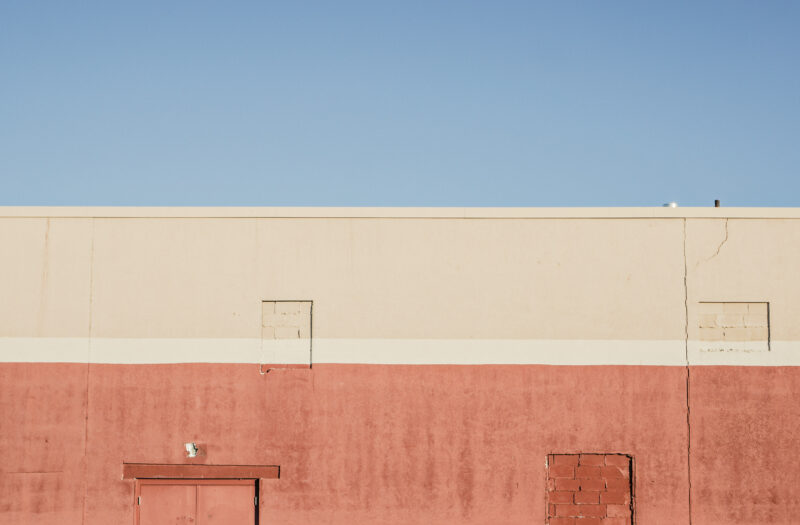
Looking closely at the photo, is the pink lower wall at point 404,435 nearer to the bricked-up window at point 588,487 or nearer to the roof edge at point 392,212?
the bricked-up window at point 588,487

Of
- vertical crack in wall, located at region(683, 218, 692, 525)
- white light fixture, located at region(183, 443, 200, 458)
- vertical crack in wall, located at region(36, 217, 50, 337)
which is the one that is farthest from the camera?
vertical crack in wall, located at region(36, 217, 50, 337)

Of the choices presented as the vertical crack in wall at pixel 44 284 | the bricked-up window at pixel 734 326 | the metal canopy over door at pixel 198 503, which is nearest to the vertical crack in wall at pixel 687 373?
the bricked-up window at pixel 734 326

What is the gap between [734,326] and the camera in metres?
14.0

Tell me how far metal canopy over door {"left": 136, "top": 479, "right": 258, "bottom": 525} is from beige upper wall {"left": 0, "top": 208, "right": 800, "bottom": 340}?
232 centimetres

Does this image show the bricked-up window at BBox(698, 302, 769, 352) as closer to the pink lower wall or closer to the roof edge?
the pink lower wall

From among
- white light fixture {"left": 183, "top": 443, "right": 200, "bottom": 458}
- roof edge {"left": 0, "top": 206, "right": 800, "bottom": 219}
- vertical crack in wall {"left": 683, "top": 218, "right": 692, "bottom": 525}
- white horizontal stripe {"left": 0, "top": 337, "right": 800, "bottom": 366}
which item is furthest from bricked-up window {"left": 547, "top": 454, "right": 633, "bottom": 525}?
white light fixture {"left": 183, "top": 443, "right": 200, "bottom": 458}

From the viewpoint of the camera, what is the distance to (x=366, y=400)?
1388 centimetres

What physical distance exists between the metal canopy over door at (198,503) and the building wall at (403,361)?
0.28 metres

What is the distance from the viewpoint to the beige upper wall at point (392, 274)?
14.0 metres

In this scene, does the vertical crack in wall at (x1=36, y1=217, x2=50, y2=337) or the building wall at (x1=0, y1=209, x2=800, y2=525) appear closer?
the building wall at (x1=0, y1=209, x2=800, y2=525)

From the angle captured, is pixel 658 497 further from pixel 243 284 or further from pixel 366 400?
pixel 243 284

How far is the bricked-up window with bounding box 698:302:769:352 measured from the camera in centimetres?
1397

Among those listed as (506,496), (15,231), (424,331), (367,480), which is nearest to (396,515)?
(367,480)

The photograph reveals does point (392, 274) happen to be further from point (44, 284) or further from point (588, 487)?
point (44, 284)
